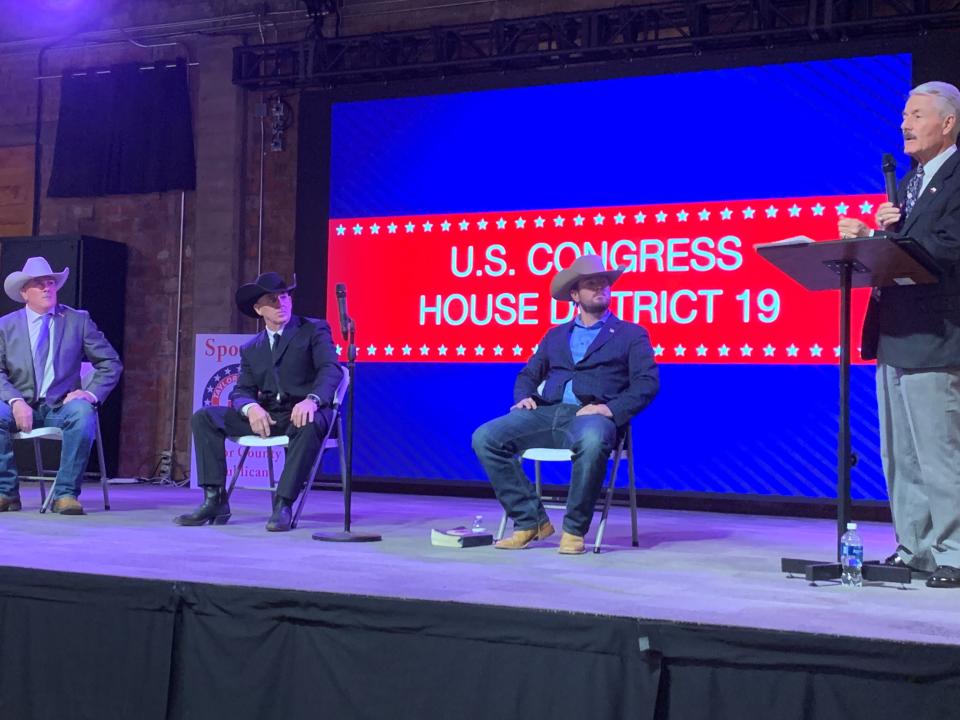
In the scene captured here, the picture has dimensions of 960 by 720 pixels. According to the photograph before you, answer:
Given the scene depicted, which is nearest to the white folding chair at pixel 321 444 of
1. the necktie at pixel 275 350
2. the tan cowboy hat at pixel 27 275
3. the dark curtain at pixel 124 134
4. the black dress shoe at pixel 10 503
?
the necktie at pixel 275 350

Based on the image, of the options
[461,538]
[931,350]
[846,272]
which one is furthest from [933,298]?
[461,538]

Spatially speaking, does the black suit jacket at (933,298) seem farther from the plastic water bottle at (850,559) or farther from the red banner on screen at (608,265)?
the red banner on screen at (608,265)

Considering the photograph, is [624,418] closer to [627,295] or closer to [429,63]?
[627,295]

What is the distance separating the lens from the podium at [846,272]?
3.38 meters

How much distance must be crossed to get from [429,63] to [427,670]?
569 cm

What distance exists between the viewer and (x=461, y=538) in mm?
4699

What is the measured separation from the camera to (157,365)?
9047mm

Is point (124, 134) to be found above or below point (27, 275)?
above

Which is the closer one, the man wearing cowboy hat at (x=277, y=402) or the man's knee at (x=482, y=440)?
the man's knee at (x=482, y=440)

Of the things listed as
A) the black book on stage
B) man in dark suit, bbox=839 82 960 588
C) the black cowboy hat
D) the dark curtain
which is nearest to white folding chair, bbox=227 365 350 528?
the black cowboy hat

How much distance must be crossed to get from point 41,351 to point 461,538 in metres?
2.86

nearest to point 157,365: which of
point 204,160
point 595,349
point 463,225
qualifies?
point 204,160

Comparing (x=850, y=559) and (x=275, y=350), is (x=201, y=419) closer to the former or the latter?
(x=275, y=350)

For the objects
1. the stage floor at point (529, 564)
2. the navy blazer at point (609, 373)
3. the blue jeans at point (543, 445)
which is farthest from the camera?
the navy blazer at point (609, 373)
